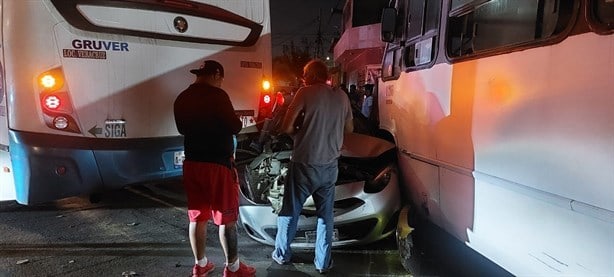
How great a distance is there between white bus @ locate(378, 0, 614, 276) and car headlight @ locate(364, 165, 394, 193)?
265 millimetres

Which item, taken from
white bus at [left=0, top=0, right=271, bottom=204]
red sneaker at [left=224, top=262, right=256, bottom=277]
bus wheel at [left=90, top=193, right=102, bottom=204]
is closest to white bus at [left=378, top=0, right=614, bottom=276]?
red sneaker at [left=224, top=262, right=256, bottom=277]

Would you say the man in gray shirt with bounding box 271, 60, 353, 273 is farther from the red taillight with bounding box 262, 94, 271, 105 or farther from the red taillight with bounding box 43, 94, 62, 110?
the red taillight with bounding box 43, 94, 62, 110

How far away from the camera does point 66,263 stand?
4.33 m

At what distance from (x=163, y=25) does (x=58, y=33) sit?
0.98 m

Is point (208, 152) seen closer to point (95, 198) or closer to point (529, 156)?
point (529, 156)

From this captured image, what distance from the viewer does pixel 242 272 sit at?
159 inches

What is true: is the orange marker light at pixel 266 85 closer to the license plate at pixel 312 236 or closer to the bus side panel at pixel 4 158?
the license plate at pixel 312 236

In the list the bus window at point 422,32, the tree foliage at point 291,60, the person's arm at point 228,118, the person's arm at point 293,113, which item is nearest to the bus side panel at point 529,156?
the bus window at point 422,32

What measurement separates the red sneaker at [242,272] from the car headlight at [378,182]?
1.26 metres

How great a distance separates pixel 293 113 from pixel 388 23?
1.68 m

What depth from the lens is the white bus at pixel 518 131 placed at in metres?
2.14

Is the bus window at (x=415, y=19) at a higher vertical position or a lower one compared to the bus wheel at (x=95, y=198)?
higher

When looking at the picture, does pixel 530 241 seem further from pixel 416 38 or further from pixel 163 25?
pixel 163 25

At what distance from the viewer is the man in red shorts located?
364 centimetres
